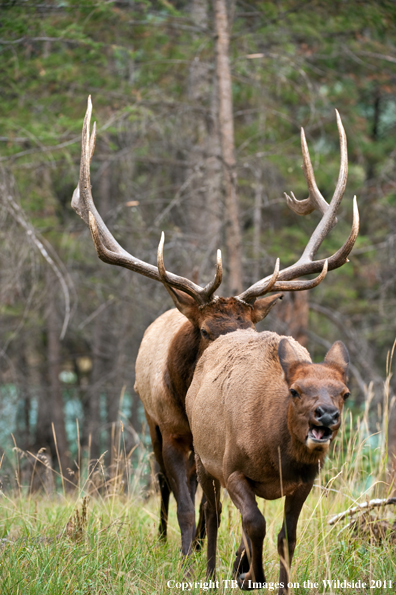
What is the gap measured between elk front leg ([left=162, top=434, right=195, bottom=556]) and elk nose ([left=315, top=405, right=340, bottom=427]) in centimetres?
254

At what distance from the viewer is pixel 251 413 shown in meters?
3.53

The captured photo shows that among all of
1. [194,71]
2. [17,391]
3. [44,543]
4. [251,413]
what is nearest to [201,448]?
[251,413]

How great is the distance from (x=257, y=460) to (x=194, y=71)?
8643 mm

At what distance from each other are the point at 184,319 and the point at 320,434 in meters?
2.91

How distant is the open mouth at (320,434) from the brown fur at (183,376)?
201cm

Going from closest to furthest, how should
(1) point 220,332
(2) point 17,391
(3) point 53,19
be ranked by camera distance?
(1) point 220,332
(3) point 53,19
(2) point 17,391

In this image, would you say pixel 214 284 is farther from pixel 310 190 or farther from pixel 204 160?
pixel 204 160

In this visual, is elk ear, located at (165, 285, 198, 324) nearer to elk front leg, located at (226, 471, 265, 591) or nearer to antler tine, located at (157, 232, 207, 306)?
antler tine, located at (157, 232, 207, 306)

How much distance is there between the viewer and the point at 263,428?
11.2 ft

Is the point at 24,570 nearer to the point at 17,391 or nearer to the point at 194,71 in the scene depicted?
the point at 194,71

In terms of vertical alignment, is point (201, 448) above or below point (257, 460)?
below

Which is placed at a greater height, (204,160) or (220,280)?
(220,280)

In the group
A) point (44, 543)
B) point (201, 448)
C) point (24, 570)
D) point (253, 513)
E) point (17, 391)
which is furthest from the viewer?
point (17, 391)

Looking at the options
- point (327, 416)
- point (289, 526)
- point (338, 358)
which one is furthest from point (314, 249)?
point (327, 416)
